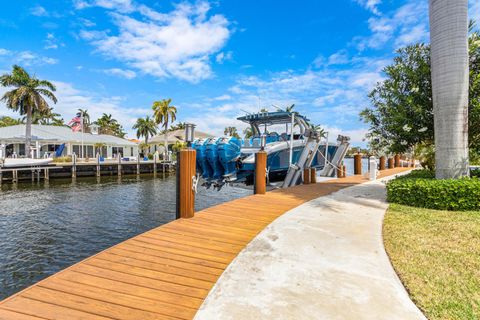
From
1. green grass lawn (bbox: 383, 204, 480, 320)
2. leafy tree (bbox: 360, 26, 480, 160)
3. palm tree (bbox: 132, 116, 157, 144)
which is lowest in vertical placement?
green grass lawn (bbox: 383, 204, 480, 320)

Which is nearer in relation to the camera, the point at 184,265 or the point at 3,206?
the point at 184,265

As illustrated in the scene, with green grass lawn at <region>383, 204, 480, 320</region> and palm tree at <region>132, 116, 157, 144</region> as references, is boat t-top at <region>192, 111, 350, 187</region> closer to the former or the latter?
green grass lawn at <region>383, 204, 480, 320</region>

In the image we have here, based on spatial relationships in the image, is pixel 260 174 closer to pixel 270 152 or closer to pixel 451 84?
pixel 270 152

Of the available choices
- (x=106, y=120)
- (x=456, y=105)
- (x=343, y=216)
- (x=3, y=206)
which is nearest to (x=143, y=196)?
(x=3, y=206)

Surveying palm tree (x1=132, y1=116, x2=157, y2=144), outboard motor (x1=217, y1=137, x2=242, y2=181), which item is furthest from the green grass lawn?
palm tree (x1=132, y1=116, x2=157, y2=144)

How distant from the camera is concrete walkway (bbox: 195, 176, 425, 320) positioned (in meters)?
2.37

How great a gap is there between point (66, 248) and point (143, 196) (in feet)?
29.8

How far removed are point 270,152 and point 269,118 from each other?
2.93 meters

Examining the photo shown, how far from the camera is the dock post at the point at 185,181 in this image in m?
5.39

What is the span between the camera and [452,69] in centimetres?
673

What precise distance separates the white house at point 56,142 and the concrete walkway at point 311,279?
Answer: 111 feet

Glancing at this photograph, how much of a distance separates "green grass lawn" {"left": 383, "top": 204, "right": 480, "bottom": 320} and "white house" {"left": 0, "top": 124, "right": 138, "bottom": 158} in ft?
115

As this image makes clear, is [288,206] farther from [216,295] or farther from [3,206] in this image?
[3,206]

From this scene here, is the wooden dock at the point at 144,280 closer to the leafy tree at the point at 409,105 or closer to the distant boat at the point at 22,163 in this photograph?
the leafy tree at the point at 409,105
